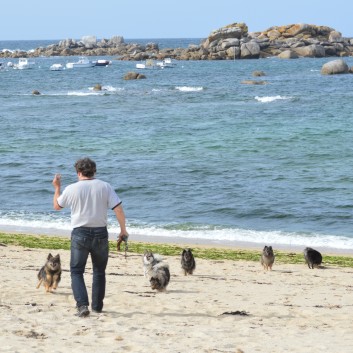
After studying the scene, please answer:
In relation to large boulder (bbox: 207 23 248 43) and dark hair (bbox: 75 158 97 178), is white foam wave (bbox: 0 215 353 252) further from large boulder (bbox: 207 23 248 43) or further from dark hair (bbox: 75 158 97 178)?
large boulder (bbox: 207 23 248 43)

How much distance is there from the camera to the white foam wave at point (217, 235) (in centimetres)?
2361

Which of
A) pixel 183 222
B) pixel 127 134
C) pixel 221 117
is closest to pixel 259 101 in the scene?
pixel 221 117

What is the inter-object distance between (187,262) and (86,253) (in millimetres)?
5712

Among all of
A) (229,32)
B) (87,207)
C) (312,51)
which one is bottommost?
(87,207)

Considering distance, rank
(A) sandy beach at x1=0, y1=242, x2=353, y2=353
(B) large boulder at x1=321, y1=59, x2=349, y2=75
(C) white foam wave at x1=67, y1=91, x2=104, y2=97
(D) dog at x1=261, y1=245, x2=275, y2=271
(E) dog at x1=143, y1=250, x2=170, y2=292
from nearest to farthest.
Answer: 1. (A) sandy beach at x1=0, y1=242, x2=353, y2=353
2. (E) dog at x1=143, y1=250, x2=170, y2=292
3. (D) dog at x1=261, y1=245, x2=275, y2=271
4. (C) white foam wave at x1=67, y1=91, x2=104, y2=97
5. (B) large boulder at x1=321, y1=59, x2=349, y2=75

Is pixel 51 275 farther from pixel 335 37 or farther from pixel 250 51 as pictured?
pixel 335 37

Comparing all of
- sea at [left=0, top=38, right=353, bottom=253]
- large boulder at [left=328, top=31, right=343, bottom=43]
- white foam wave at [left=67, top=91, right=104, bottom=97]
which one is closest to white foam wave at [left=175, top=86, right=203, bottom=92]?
sea at [left=0, top=38, right=353, bottom=253]

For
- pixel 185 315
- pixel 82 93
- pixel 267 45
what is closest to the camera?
pixel 185 315

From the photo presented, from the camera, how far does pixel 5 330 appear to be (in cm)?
1027

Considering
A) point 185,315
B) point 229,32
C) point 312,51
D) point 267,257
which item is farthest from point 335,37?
point 185,315

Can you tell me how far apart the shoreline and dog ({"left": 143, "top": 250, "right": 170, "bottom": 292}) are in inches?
310

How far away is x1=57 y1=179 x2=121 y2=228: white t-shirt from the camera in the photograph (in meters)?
10.5

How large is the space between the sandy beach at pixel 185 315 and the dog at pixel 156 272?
0.20m

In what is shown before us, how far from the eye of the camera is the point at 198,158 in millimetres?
38781
